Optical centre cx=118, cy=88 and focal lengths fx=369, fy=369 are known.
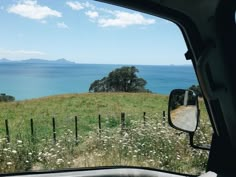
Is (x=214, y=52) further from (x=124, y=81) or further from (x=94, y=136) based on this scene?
(x=94, y=136)

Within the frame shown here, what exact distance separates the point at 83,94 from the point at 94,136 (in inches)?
19.7

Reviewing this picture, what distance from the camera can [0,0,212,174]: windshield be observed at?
2936mm

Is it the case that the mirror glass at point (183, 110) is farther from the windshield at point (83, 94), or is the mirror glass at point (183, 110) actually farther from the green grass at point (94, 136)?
the green grass at point (94, 136)

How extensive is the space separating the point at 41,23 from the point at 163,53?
251 centimetres

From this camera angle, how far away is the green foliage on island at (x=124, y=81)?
3.13m

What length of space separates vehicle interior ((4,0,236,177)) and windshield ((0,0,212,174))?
0.58 m

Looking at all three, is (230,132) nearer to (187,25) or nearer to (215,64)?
(215,64)

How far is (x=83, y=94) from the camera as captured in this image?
427 cm

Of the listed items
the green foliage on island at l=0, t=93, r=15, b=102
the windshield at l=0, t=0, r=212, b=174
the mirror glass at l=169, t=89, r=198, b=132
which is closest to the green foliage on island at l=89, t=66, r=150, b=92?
the windshield at l=0, t=0, r=212, b=174

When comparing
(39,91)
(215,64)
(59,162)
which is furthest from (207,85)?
(39,91)

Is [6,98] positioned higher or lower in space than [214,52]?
lower

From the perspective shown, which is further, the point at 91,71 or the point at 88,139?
the point at 88,139

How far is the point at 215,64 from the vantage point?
1392mm

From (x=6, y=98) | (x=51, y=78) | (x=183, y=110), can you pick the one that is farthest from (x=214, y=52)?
(x=6, y=98)
